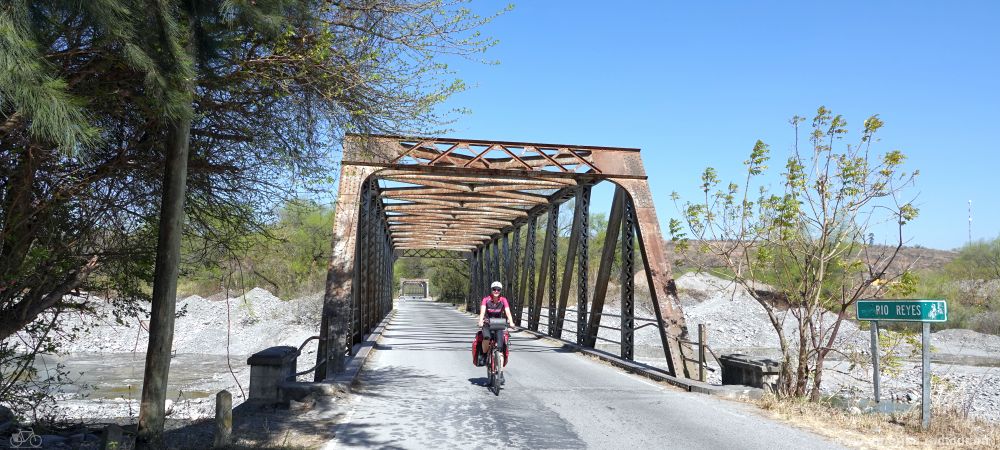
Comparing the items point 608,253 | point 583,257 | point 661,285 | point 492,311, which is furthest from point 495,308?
point 583,257

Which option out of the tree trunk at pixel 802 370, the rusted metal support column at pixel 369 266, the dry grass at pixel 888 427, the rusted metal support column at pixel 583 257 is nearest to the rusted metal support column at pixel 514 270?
the rusted metal support column at pixel 369 266

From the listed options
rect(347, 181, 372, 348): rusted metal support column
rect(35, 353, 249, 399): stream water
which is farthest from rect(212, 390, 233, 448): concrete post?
rect(35, 353, 249, 399): stream water

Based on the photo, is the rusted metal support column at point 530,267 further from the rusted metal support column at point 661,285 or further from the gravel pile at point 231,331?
the gravel pile at point 231,331

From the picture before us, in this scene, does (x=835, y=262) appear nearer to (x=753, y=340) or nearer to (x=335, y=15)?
(x=335, y=15)

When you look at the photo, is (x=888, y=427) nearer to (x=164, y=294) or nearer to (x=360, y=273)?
(x=164, y=294)

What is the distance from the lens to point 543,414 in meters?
7.73

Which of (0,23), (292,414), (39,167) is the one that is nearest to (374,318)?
(292,414)

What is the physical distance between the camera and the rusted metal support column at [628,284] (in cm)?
1320

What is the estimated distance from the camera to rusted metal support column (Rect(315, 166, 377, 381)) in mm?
10117

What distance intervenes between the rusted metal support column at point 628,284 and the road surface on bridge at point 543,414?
0.82 meters

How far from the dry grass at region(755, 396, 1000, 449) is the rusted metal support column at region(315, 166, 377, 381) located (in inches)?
232

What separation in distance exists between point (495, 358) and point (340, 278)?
3.04 m

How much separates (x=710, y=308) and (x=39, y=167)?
3589cm

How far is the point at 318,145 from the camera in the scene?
8.10 meters
